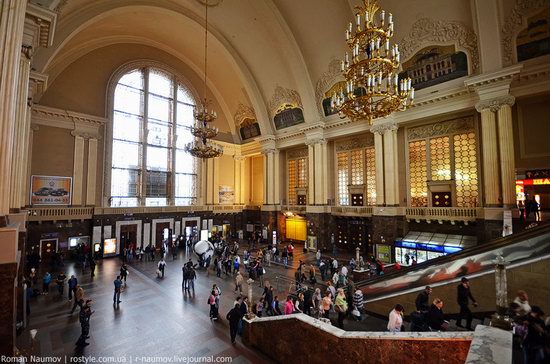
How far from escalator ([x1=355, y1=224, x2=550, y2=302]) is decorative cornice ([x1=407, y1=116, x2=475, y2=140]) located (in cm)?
864

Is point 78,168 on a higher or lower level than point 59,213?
higher

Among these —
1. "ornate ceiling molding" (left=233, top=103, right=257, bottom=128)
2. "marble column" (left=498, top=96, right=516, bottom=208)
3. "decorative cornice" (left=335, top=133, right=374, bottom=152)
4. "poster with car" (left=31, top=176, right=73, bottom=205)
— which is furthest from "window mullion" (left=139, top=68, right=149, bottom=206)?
"marble column" (left=498, top=96, right=516, bottom=208)

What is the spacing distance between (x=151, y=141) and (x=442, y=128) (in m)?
18.2

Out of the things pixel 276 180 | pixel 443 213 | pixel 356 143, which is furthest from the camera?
pixel 276 180

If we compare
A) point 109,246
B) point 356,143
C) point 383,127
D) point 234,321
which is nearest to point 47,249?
point 109,246

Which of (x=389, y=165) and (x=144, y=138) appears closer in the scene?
(x=389, y=165)

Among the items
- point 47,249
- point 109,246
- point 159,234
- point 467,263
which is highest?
point 467,263

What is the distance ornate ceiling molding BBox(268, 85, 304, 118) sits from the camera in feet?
58.7

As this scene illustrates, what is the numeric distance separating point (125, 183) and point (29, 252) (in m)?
5.95

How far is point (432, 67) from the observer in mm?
12320

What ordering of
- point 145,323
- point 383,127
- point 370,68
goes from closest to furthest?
1. point 370,68
2. point 145,323
3. point 383,127

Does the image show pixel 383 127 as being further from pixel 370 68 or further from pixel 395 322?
pixel 395 322

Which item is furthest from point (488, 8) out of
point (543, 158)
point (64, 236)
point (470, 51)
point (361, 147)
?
point (64, 236)

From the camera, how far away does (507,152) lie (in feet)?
33.2
